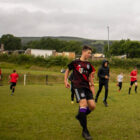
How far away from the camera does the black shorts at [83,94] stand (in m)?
5.18

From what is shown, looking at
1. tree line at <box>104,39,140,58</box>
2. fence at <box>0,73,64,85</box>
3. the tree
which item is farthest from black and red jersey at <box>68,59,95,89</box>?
the tree

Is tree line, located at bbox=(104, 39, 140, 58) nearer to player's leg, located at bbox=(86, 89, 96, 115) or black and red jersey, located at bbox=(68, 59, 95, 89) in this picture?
black and red jersey, located at bbox=(68, 59, 95, 89)

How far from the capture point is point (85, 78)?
5.37 metres

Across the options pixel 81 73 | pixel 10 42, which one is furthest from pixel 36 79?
pixel 10 42

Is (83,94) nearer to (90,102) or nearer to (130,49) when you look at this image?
(90,102)

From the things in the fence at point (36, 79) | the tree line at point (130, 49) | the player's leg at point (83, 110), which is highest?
the tree line at point (130, 49)

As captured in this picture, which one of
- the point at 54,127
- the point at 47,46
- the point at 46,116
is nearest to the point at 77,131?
the point at 54,127

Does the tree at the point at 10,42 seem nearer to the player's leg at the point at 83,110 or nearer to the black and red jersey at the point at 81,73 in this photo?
the black and red jersey at the point at 81,73

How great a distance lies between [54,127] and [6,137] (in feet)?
4.40

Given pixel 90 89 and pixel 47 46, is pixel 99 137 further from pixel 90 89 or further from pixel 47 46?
pixel 47 46

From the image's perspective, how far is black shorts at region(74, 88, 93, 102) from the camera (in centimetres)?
518

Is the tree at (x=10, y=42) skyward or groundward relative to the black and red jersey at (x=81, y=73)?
skyward

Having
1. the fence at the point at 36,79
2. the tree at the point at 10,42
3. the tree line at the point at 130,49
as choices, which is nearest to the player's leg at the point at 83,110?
the fence at the point at 36,79

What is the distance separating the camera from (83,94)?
5195 mm
